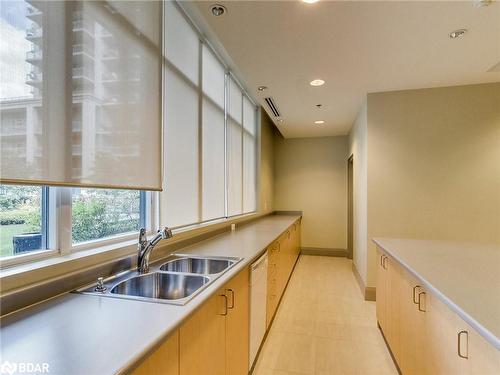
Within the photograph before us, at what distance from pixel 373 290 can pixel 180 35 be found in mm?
3727

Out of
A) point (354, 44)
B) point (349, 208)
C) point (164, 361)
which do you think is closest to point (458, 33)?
point (354, 44)

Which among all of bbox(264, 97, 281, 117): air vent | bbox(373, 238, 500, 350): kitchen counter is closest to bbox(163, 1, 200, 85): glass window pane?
bbox(264, 97, 281, 117): air vent

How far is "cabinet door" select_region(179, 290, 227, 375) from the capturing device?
1.10 metres

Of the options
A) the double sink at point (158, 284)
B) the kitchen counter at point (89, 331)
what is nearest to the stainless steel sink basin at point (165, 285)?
the double sink at point (158, 284)

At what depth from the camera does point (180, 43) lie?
246 centimetres

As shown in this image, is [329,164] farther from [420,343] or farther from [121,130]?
[121,130]

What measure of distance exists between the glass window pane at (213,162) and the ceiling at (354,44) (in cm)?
60

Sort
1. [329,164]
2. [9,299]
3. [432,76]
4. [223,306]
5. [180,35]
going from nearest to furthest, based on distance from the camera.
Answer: [9,299], [223,306], [180,35], [432,76], [329,164]

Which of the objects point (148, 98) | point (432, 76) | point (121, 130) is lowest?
point (121, 130)

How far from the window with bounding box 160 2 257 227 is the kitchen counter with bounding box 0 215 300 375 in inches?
45.9

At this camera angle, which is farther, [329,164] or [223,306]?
[329,164]

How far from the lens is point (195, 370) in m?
1.17

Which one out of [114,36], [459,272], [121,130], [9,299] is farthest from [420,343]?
[114,36]

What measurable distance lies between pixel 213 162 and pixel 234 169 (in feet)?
2.52
